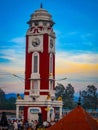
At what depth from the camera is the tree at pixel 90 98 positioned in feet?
223

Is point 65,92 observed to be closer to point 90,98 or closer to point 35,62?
point 90,98

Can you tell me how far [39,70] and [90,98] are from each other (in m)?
37.1

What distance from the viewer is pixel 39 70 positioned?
35469 millimetres

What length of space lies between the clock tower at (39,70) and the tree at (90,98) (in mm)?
32283

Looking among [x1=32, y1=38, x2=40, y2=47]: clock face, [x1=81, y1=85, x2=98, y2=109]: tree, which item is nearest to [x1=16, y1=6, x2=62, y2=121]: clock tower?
[x1=32, y1=38, x2=40, y2=47]: clock face

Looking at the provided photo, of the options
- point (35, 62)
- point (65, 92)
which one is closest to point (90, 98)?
point (65, 92)

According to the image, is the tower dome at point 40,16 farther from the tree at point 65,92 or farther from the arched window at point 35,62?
the tree at point 65,92

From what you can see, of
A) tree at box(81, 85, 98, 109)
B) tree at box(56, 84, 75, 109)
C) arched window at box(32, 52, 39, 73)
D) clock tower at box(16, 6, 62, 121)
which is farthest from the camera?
tree at box(56, 84, 75, 109)

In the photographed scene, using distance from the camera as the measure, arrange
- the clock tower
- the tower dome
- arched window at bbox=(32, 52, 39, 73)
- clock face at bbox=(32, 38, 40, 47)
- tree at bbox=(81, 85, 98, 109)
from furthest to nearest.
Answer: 1. tree at bbox=(81, 85, 98, 109)
2. the tower dome
3. clock face at bbox=(32, 38, 40, 47)
4. arched window at bbox=(32, 52, 39, 73)
5. the clock tower

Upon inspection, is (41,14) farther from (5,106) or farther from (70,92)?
(70,92)

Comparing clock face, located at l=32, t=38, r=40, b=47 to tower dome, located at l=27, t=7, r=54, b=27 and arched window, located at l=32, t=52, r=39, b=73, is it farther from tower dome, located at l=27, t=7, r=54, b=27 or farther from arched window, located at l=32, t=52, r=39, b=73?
tower dome, located at l=27, t=7, r=54, b=27

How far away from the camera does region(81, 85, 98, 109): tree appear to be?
67938 millimetres

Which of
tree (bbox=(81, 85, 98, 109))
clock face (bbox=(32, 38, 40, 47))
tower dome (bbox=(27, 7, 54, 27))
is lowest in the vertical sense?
tree (bbox=(81, 85, 98, 109))

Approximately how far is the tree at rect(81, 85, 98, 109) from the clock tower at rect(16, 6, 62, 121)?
32.3 m
